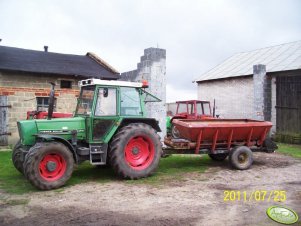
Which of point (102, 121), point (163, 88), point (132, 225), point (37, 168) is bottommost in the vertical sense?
point (132, 225)

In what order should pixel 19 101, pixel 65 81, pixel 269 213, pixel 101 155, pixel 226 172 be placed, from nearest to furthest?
pixel 269 213, pixel 101 155, pixel 226 172, pixel 19 101, pixel 65 81

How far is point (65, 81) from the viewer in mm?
16250

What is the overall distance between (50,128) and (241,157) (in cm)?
499

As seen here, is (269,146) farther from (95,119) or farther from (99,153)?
(95,119)

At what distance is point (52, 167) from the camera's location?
6.80 meters

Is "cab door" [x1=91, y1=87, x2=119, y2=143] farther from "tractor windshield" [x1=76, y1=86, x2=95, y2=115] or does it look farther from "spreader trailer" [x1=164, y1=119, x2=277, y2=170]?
"spreader trailer" [x1=164, y1=119, x2=277, y2=170]

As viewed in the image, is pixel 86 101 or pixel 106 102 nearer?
pixel 106 102

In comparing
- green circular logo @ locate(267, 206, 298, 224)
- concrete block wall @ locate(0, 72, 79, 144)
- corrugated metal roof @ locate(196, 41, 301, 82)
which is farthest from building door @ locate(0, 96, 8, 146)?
corrugated metal roof @ locate(196, 41, 301, 82)

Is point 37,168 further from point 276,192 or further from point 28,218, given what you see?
point 276,192

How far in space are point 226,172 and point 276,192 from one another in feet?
6.73

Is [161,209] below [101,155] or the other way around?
below

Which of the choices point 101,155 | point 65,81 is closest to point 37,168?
point 101,155
